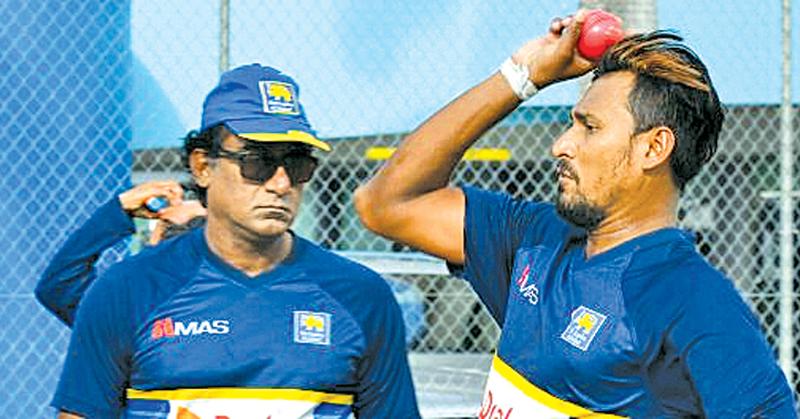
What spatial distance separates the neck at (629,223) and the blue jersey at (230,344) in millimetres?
848

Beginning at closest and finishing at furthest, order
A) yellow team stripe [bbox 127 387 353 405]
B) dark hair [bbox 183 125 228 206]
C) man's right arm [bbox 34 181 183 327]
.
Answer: yellow team stripe [bbox 127 387 353 405] → dark hair [bbox 183 125 228 206] → man's right arm [bbox 34 181 183 327]

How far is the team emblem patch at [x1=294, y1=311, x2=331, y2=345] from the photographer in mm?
4000

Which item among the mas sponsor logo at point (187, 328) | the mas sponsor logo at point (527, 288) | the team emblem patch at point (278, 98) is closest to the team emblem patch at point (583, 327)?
the mas sponsor logo at point (527, 288)

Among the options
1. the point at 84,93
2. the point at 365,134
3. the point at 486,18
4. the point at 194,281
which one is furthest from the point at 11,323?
the point at 194,281

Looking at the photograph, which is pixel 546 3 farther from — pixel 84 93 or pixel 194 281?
pixel 194 281

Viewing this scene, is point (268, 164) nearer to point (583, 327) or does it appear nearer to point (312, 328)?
point (312, 328)

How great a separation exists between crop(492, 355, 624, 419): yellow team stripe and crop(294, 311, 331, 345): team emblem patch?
0.68 metres

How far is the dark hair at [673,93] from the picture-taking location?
3307mm

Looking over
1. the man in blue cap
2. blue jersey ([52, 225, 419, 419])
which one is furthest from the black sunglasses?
blue jersey ([52, 225, 419, 419])

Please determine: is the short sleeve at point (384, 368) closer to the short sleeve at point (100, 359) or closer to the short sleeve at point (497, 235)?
the short sleeve at point (497, 235)

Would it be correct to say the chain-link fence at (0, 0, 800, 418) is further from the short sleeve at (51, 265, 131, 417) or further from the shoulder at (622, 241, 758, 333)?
the shoulder at (622, 241, 758, 333)

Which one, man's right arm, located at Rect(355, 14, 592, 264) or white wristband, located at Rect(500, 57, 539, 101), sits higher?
white wristband, located at Rect(500, 57, 539, 101)

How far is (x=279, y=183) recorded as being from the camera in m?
4.21

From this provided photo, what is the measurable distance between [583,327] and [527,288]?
0.21 m
